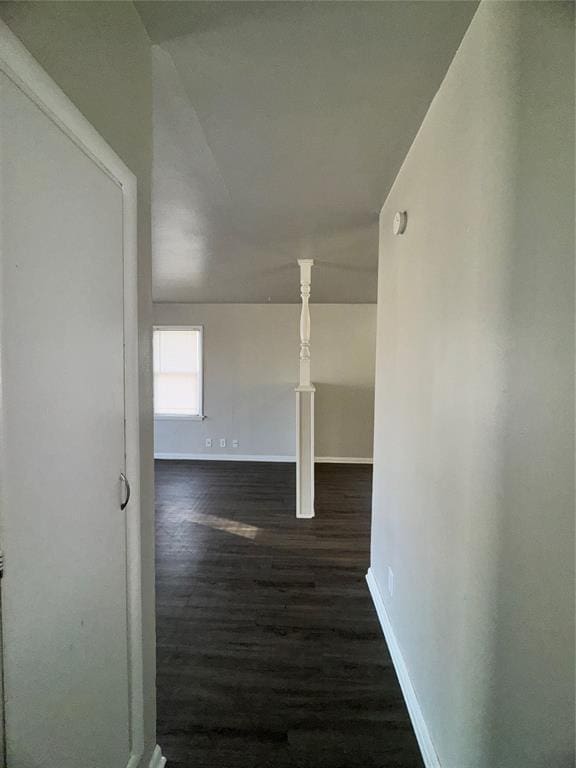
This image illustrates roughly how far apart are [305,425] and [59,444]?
2.92 metres

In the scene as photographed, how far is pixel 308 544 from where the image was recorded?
122 inches

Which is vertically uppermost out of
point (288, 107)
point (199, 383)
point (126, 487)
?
point (288, 107)

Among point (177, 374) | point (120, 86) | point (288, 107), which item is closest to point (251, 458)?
point (177, 374)

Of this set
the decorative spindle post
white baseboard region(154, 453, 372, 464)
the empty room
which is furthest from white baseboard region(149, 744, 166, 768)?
white baseboard region(154, 453, 372, 464)

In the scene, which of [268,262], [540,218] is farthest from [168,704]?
[268,262]

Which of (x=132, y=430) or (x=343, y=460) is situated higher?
(x=132, y=430)

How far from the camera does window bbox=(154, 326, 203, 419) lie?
582cm

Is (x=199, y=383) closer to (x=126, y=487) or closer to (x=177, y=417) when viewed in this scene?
(x=177, y=417)

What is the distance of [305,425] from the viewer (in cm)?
363

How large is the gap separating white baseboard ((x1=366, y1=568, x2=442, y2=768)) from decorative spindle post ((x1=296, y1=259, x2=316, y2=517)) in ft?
4.57

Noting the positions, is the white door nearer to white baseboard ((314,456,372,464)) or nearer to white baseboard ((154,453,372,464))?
white baseboard ((154,453,372,464))

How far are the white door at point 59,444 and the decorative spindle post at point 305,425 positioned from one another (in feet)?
8.56

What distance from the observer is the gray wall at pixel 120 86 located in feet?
2.39

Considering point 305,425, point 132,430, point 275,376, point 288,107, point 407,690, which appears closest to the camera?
point 132,430
